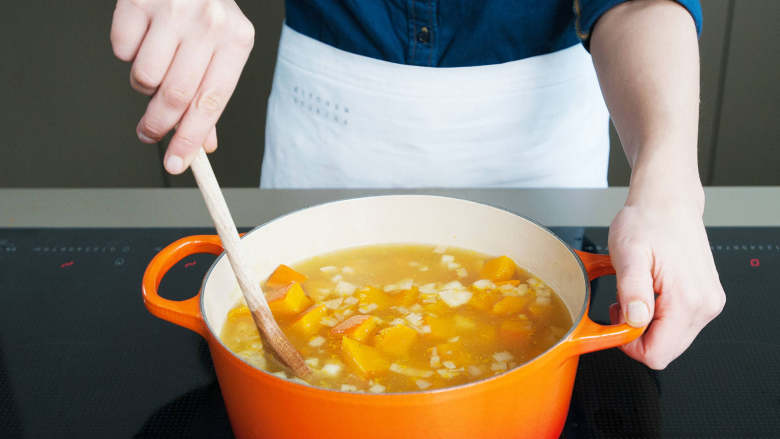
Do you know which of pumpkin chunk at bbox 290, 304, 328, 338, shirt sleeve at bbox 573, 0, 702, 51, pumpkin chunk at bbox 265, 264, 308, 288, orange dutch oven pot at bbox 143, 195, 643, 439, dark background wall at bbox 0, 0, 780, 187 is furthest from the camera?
dark background wall at bbox 0, 0, 780, 187

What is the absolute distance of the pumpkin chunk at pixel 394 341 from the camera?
2.45 ft

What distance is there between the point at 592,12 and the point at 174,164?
799 millimetres

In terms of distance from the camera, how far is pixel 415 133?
4.62 ft

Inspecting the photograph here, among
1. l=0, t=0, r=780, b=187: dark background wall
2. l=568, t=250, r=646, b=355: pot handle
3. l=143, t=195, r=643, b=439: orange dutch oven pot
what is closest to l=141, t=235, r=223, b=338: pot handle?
l=143, t=195, r=643, b=439: orange dutch oven pot

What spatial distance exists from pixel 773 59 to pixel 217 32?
2754 millimetres

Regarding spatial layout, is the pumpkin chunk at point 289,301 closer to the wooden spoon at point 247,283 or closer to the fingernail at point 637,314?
the wooden spoon at point 247,283

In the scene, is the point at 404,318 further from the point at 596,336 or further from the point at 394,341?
the point at 596,336

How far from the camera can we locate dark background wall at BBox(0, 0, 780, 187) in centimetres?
271

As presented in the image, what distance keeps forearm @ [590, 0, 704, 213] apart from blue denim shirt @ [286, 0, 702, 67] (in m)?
0.20

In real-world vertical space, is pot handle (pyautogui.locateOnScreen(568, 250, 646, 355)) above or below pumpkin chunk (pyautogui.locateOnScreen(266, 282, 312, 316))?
above

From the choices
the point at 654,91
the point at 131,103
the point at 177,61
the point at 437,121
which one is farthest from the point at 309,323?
the point at 131,103

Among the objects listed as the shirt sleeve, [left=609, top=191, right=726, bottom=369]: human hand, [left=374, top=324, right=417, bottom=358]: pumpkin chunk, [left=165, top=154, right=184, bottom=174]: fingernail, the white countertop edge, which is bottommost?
the white countertop edge

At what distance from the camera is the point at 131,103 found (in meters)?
2.93

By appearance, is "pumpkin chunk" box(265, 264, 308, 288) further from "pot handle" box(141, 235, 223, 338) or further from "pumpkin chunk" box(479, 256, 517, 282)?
"pumpkin chunk" box(479, 256, 517, 282)
